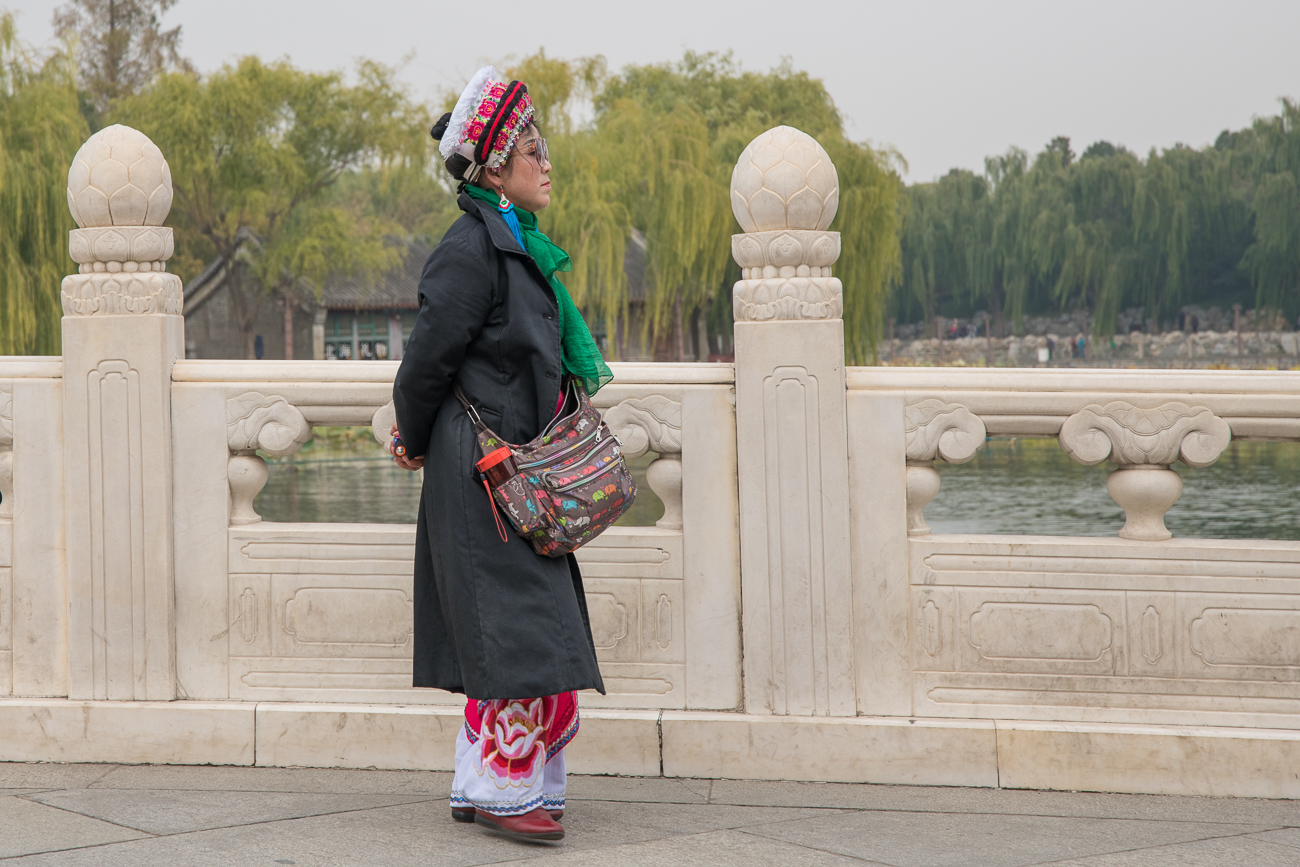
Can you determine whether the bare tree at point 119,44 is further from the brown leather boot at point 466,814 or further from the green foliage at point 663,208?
the brown leather boot at point 466,814

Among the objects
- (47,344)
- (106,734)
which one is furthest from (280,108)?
(106,734)

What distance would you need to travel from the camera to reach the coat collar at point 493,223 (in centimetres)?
234

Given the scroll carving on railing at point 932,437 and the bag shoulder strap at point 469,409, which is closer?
the bag shoulder strap at point 469,409

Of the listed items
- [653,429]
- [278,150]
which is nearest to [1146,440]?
[653,429]

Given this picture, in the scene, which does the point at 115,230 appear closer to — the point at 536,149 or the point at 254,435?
the point at 254,435

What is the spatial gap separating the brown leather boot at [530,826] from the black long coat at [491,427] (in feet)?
0.90

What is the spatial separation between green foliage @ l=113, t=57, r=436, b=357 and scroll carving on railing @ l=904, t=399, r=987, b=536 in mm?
24027

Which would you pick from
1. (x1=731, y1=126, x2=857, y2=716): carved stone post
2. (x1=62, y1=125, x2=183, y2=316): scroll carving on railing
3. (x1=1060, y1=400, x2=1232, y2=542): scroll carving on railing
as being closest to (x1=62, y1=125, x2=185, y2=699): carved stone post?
(x1=62, y1=125, x2=183, y2=316): scroll carving on railing

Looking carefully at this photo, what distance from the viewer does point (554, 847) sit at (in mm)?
2359

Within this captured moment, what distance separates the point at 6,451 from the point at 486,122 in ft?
5.74

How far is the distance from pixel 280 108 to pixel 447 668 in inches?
1007

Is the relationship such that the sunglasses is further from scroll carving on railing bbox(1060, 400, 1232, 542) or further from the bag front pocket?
scroll carving on railing bbox(1060, 400, 1232, 542)

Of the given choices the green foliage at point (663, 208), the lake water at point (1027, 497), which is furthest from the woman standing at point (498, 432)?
the green foliage at point (663, 208)

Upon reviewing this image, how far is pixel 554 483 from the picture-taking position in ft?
7.57
